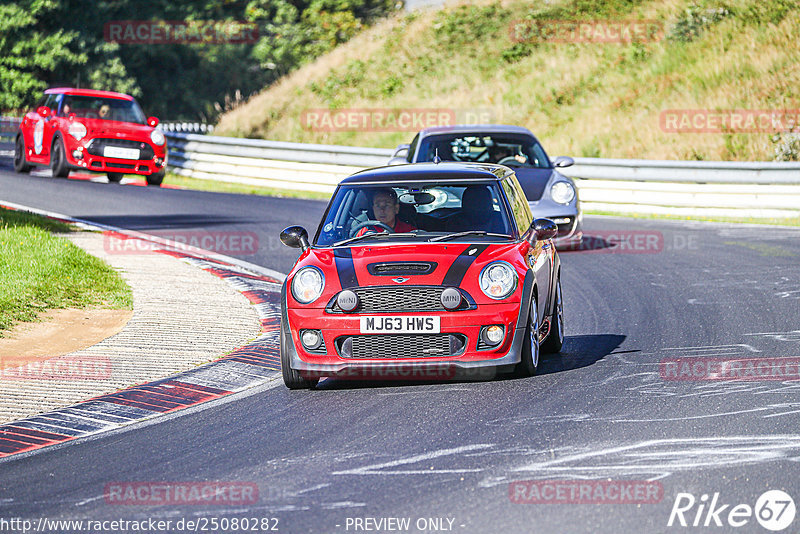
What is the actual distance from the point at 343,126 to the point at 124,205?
15093 millimetres

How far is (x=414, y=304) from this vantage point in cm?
796

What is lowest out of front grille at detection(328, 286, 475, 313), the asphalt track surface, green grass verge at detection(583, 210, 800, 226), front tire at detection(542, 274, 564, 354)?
the asphalt track surface

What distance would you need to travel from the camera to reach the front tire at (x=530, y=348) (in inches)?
324

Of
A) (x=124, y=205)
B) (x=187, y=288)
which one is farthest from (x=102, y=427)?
(x=124, y=205)

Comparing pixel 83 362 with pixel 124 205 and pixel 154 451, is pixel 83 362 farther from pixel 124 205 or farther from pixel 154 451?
pixel 124 205

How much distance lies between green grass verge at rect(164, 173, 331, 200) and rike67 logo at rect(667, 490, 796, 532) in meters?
19.2

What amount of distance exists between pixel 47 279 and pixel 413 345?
212 inches

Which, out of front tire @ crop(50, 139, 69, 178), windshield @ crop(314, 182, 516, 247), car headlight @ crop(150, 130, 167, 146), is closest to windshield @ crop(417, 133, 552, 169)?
windshield @ crop(314, 182, 516, 247)

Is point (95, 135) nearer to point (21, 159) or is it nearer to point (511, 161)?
point (21, 159)

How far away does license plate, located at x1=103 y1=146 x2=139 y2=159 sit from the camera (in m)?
23.4

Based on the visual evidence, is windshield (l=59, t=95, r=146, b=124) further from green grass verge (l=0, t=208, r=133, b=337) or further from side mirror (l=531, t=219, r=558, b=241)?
side mirror (l=531, t=219, r=558, b=241)

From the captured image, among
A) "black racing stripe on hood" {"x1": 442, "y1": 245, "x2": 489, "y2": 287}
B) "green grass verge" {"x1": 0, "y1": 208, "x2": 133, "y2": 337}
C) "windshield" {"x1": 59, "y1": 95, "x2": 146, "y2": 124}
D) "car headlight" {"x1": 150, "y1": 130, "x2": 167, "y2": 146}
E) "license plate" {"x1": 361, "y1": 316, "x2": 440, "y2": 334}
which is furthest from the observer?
"windshield" {"x1": 59, "y1": 95, "x2": 146, "y2": 124}

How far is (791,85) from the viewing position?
90.7ft

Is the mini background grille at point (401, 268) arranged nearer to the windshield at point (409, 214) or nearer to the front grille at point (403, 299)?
the front grille at point (403, 299)
